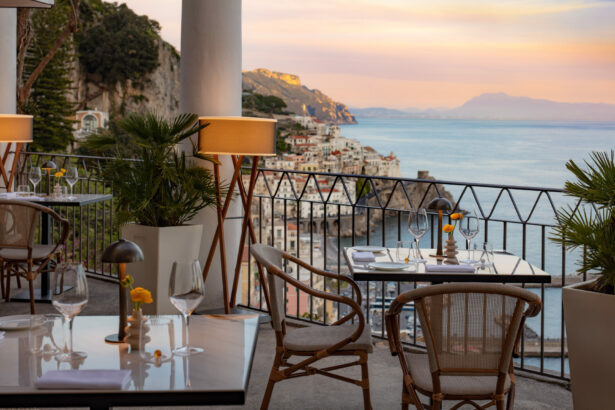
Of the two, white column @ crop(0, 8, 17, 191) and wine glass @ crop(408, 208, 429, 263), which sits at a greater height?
white column @ crop(0, 8, 17, 191)

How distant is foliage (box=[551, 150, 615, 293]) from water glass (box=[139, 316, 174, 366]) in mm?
1828

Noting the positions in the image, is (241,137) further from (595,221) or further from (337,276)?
(595,221)

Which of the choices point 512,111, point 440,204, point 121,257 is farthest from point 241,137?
point 512,111

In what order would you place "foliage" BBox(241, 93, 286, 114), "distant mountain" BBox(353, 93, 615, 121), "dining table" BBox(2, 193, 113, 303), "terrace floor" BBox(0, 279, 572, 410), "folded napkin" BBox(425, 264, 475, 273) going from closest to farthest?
"folded napkin" BBox(425, 264, 475, 273)
"terrace floor" BBox(0, 279, 572, 410)
"dining table" BBox(2, 193, 113, 303)
"foliage" BBox(241, 93, 286, 114)
"distant mountain" BBox(353, 93, 615, 121)

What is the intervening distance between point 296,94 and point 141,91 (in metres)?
11.1

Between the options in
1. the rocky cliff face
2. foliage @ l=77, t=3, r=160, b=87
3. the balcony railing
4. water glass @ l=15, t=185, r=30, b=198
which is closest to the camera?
the balcony railing

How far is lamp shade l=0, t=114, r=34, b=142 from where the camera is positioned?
243 inches

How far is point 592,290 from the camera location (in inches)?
123

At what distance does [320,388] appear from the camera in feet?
12.3

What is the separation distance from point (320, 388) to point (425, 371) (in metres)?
1.29

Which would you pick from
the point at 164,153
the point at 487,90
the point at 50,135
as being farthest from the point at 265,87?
the point at 164,153

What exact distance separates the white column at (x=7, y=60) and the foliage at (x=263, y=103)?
58.2ft

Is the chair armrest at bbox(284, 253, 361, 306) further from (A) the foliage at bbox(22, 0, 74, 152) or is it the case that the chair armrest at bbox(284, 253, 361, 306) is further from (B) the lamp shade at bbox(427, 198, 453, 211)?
(A) the foliage at bbox(22, 0, 74, 152)

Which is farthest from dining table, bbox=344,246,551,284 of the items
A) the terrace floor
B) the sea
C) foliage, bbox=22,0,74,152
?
foliage, bbox=22,0,74,152
